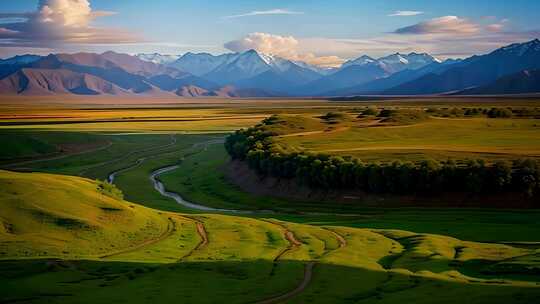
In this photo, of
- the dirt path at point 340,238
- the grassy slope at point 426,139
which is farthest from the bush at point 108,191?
the grassy slope at point 426,139

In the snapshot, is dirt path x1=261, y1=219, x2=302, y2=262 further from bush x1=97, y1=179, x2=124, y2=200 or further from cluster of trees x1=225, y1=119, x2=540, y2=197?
cluster of trees x1=225, y1=119, x2=540, y2=197

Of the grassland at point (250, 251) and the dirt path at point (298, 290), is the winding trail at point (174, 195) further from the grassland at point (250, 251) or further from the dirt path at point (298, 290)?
the dirt path at point (298, 290)

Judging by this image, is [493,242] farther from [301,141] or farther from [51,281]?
[301,141]

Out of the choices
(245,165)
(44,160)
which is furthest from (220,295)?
(44,160)

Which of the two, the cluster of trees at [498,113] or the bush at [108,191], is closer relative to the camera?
the bush at [108,191]

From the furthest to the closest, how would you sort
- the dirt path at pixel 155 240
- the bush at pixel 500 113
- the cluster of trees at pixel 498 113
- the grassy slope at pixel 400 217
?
the cluster of trees at pixel 498 113 → the bush at pixel 500 113 → the grassy slope at pixel 400 217 → the dirt path at pixel 155 240

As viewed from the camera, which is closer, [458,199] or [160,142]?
[458,199]

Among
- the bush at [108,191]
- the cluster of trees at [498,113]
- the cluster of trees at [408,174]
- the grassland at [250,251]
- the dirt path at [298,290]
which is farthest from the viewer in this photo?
the cluster of trees at [498,113]
